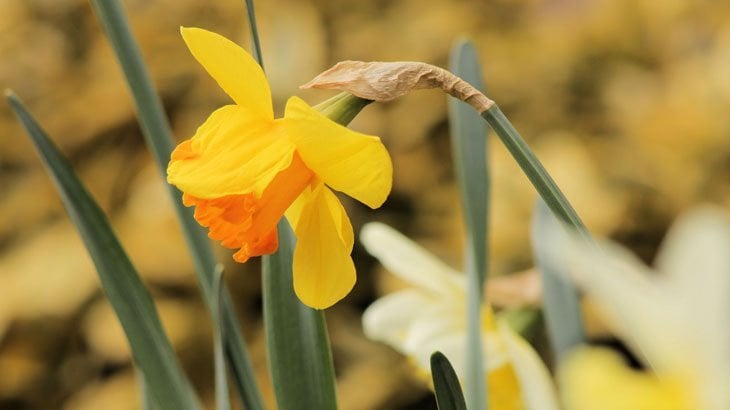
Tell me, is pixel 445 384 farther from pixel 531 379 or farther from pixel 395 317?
pixel 395 317

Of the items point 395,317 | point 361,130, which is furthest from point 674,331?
point 361,130

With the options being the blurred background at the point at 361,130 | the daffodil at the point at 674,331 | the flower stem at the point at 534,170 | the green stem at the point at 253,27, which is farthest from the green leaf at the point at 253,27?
the blurred background at the point at 361,130

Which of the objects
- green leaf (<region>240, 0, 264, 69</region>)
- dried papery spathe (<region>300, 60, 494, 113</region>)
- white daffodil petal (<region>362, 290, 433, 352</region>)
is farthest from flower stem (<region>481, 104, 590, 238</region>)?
white daffodil petal (<region>362, 290, 433, 352</region>)

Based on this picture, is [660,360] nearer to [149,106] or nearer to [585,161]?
[149,106]

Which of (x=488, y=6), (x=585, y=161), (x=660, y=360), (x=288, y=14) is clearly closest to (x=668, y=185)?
(x=585, y=161)

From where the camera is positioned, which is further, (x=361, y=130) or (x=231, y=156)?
(x=361, y=130)
